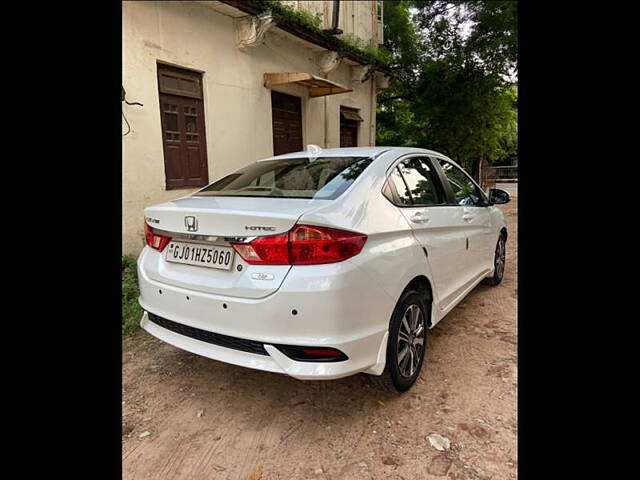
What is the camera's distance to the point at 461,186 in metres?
3.85

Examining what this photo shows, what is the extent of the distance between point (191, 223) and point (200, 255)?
19 cm

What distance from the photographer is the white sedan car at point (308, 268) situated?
2061 millimetres

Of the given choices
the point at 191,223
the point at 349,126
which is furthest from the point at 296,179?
the point at 349,126

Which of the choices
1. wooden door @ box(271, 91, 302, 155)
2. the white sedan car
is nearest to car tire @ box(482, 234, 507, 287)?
the white sedan car

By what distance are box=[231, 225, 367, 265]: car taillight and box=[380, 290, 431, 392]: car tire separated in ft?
1.99

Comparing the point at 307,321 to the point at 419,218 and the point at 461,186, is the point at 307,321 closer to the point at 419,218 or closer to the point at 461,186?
the point at 419,218

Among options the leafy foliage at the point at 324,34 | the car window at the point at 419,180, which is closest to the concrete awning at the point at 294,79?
the leafy foliage at the point at 324,34

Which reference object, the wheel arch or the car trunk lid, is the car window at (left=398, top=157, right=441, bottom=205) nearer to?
the wheel arch

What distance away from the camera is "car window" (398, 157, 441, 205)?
2.94 meters

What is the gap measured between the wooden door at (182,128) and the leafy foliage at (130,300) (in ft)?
5.08

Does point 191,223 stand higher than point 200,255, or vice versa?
point 191,223
